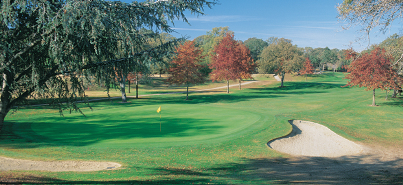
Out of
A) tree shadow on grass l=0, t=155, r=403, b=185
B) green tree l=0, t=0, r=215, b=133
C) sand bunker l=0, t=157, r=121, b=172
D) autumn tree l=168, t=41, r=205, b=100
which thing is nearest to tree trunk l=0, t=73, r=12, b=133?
green tree l=0, t=0, r=215, b=133

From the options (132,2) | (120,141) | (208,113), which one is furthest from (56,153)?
(208,113)

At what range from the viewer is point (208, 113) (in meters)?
19.1

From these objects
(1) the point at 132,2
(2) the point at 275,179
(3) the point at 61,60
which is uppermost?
(1) the point at 132,2

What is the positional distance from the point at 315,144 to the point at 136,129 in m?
9.35

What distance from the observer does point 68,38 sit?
5.62 m

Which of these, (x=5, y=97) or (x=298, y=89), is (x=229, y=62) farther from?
(x=5, y=97)

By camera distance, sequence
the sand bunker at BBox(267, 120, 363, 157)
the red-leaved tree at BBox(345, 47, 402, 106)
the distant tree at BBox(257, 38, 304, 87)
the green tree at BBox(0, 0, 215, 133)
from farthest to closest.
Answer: the distant tree at BBox(257, 38, 304, 87), the red-leaved tree at BBox(345, 47, 402, 106), the sand bunker at BBox(267, 120, 363, 157), the green tree at BBox(0, 0, 215, 133)

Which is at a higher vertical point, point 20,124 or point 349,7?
point 349,7

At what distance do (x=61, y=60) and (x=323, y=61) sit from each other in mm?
111927

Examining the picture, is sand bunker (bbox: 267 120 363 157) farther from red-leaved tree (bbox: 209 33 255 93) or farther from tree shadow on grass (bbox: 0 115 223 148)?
red-leaved tree (bbox: 209 33 255 93)

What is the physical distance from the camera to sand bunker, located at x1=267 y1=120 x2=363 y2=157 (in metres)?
11.3

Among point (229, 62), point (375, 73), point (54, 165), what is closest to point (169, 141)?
point (54, 165)

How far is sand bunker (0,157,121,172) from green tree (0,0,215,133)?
Answer: 7.41 feet

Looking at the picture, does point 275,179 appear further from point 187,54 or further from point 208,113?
point 187,54
